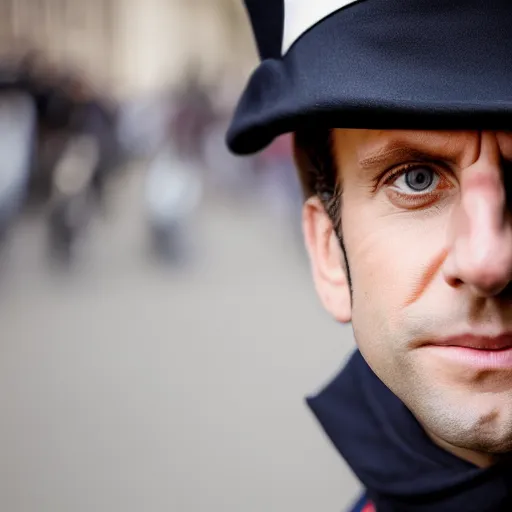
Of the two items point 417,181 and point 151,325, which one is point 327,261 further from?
point 151,325

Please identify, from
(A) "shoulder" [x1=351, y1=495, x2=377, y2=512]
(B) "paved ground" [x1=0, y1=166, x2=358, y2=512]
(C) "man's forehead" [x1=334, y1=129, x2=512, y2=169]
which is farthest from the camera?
(B) "paved ground" [x1=0, y1=166, x2=358, y2=512]

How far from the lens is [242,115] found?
6.51ft

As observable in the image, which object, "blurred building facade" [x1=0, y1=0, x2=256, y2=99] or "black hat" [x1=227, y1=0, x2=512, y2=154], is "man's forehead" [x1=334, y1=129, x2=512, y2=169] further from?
"blurred building facade" [x1=0, y1=0, x2=256, y2=99]

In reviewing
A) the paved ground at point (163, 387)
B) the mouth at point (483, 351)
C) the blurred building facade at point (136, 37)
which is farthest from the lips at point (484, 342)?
the blurred building facade at point (136, 37)

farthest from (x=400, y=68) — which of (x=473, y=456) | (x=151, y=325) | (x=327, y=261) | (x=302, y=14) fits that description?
(x=151, y=325)

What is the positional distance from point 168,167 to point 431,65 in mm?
9264

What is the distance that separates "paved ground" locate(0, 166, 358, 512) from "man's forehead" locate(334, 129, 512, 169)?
10.7ft

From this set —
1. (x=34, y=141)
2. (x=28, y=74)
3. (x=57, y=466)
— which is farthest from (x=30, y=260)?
(x=57, y=466)

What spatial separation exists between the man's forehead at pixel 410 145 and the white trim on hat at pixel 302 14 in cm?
21

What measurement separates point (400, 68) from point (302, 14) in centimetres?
30

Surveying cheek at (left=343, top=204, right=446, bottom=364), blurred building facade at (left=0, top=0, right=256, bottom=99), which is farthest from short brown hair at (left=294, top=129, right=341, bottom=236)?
blurred building facade at (left=0, top=0, right=256, bottom=99)

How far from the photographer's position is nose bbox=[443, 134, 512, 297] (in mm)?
1566

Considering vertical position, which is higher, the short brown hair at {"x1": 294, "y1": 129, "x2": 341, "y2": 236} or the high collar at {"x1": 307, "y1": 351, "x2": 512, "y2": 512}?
the short brown hair at {"x1": 294, "y1": 129, "x2": 341, "y2": 236}

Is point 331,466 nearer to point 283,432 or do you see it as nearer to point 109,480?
point 283,432
